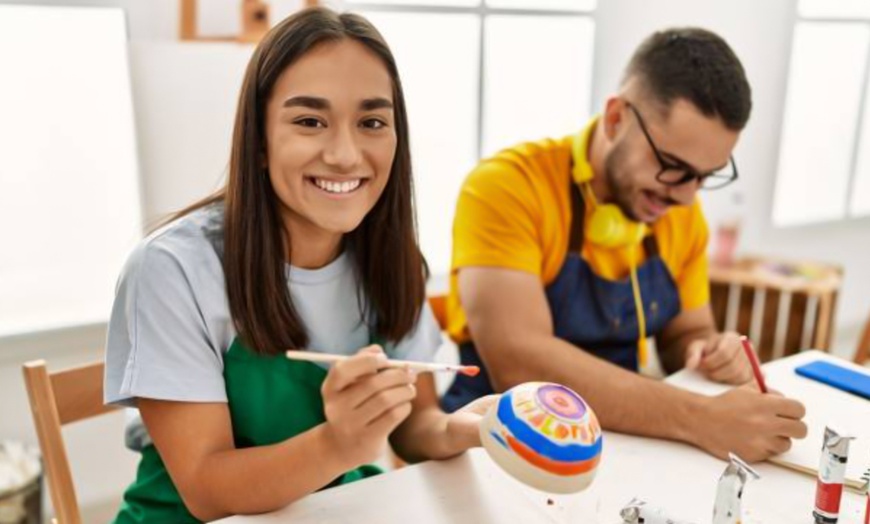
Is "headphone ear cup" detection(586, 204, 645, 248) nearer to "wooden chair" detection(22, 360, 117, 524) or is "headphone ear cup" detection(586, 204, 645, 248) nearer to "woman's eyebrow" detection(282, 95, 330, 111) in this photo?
"woman's eyebrow" detection(282, 95, 330, 111)

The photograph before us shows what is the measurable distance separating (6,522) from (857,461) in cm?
192

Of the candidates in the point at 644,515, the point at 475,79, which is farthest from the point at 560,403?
the point at 475,79

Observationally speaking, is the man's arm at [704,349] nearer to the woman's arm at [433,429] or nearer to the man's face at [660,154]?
the man's face at [660,154]

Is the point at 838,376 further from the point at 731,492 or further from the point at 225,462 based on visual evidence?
the point at 225,462

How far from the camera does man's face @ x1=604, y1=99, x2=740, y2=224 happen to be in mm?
1402

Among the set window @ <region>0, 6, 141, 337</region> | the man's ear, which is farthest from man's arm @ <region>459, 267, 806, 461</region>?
window @ <region>0, 6, 141, 337</region>

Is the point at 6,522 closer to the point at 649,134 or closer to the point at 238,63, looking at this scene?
the point at 238,63

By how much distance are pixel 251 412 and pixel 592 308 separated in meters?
0.80

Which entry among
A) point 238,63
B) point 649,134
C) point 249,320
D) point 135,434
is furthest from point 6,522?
point 649,134

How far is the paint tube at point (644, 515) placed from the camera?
0.91 m

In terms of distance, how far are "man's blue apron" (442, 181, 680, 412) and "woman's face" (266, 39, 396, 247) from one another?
0.61m

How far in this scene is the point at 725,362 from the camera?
144cm

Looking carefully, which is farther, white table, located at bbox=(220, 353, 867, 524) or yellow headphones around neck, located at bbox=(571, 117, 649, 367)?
yellow headphones around neck, located at bbox=(571, 117, 649, 367)

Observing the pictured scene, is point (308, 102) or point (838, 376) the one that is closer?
point (308, 102)
